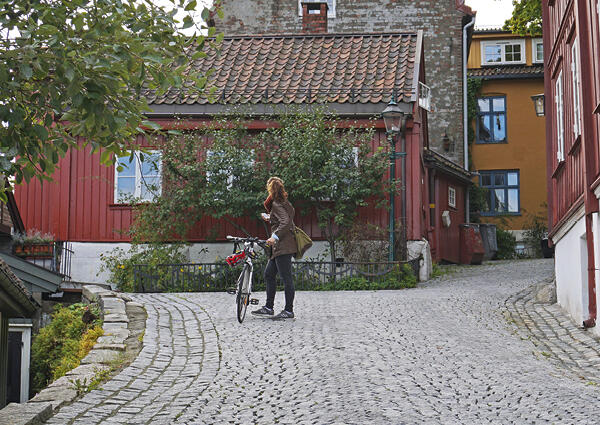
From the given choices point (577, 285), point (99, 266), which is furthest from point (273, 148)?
point (577, 285)

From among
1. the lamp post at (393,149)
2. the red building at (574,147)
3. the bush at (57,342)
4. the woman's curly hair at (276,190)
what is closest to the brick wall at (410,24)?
the lamp post at (393,149)

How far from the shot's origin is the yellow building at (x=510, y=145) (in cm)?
3064

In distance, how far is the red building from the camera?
1045cm

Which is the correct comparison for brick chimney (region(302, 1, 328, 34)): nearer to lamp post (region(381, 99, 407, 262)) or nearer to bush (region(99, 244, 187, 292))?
lamp post (region(381, 99, 407, 262))

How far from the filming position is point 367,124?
1798cm

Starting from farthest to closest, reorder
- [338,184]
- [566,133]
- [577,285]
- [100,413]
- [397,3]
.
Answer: [397,3] → [338,184] → [566,133] → [577,285] → [100,413]

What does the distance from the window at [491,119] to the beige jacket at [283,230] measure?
71.8ft

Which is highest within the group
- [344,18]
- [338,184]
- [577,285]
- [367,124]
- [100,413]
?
[344,18]

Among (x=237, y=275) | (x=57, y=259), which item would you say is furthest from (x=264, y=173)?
(x=57, y=259)

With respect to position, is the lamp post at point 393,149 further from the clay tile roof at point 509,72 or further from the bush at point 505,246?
the clay tile roof at point 509,72

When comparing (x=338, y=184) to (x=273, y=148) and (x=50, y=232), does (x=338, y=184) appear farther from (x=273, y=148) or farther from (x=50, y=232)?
(x=50, y=232)

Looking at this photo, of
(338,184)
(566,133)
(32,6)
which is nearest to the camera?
(32,6)

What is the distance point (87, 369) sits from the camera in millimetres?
7887

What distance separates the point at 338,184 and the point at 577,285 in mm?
6553
